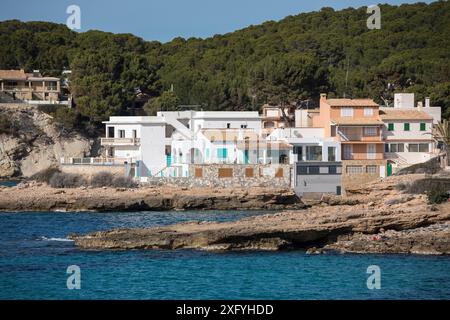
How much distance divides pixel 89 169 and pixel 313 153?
12.5m

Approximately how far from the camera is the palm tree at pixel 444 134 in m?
55.5

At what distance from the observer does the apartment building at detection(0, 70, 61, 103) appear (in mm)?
77125

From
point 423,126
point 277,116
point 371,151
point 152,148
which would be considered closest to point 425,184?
point 371,151

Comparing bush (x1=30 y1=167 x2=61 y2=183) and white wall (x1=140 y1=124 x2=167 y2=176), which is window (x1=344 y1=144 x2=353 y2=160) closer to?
white wall (x1=140 y1=124 x2=167 y2=176)

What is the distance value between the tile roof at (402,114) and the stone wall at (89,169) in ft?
47.3

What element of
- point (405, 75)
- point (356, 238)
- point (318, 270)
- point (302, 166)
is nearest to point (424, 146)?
point (302, 166)

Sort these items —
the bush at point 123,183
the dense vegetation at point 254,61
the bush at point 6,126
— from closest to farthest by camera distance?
the bush at point 123,183 → the dense vegetation at point 254,61 → the bush at point 6,126

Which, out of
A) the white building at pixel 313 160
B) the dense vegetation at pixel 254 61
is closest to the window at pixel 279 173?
the white building at pixel 313 160

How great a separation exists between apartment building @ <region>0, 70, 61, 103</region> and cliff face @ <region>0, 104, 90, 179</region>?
3557 mm

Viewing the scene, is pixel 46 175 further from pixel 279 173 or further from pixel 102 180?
pixel 279 173

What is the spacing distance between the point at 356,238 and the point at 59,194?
19608 millimetres

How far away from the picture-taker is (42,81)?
77.4 m

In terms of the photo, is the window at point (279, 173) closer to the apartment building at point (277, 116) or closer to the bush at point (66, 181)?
the bush at point (66, 181)

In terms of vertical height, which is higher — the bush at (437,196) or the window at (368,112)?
the window at (368,112)
